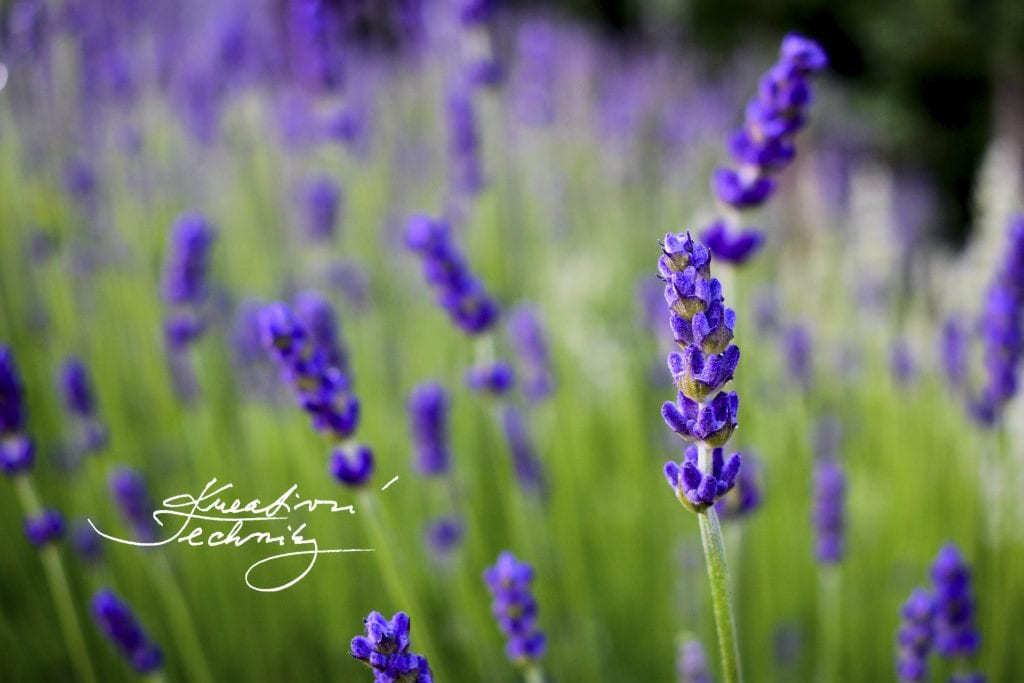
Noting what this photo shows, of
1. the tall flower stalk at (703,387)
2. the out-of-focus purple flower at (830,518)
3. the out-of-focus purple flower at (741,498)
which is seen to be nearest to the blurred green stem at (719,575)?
the tall flower stalk at (703,387)

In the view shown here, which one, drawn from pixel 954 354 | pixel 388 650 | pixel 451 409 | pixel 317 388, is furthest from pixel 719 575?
pixel 451 409

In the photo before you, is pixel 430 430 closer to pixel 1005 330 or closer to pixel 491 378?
pixel 491 378

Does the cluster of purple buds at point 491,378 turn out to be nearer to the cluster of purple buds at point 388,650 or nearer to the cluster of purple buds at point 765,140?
the cluster of purple buds at point 765,140

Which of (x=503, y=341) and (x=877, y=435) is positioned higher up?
(x=503, y=341)

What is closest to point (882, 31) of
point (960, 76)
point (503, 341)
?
point (960, 76)

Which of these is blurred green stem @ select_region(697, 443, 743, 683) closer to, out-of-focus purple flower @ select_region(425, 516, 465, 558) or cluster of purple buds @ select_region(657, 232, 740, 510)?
cluster of purple buds @ select_region(657, 232, 740, 510)

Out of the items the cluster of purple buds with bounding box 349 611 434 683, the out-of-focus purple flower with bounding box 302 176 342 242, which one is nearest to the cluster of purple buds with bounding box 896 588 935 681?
the cluster of purple buds with bounding box 349 611 434 683

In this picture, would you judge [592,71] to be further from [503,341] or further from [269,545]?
[269,545]
